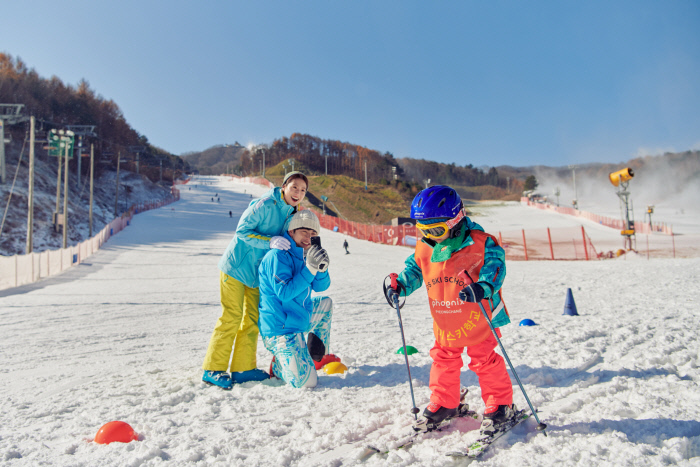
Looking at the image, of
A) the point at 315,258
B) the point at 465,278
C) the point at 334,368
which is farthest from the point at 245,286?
the point at 465,278

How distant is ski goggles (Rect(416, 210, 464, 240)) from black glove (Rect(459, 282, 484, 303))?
39 centimetres

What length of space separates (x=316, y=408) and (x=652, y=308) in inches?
238

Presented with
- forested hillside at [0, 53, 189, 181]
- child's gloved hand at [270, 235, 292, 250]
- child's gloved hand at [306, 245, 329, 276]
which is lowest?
child's gloved hand at [306, 245, 329, 276]

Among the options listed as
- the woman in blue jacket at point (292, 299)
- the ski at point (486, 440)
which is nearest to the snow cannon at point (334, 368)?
the woman in blue jacket at point (292, 299)

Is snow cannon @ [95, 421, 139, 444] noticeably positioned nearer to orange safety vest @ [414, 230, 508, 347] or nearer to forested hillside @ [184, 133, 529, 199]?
orange safety vest @ [414, 230, 508, 347]

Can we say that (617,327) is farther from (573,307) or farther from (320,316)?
(320,316)

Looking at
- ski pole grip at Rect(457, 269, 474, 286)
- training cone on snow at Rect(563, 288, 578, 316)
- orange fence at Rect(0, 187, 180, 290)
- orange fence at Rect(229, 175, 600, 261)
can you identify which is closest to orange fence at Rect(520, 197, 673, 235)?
orange fence at Rect(229, 175, 600, 261)

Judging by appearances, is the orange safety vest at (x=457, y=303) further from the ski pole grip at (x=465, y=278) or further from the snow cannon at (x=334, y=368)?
the snow cannon at (x=334, y=368)

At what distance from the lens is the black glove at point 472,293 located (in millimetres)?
2246

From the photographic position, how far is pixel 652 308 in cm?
627

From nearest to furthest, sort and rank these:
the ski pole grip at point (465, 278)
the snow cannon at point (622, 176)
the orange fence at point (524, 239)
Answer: the ski pole grip at point (465, 278) → the snow cannon at point (622, 176) → the orange fence at point (524, 239)

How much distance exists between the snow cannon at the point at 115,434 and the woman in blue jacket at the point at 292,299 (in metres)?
1.14

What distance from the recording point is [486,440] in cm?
226

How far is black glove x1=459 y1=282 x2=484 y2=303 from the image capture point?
7.37ft
